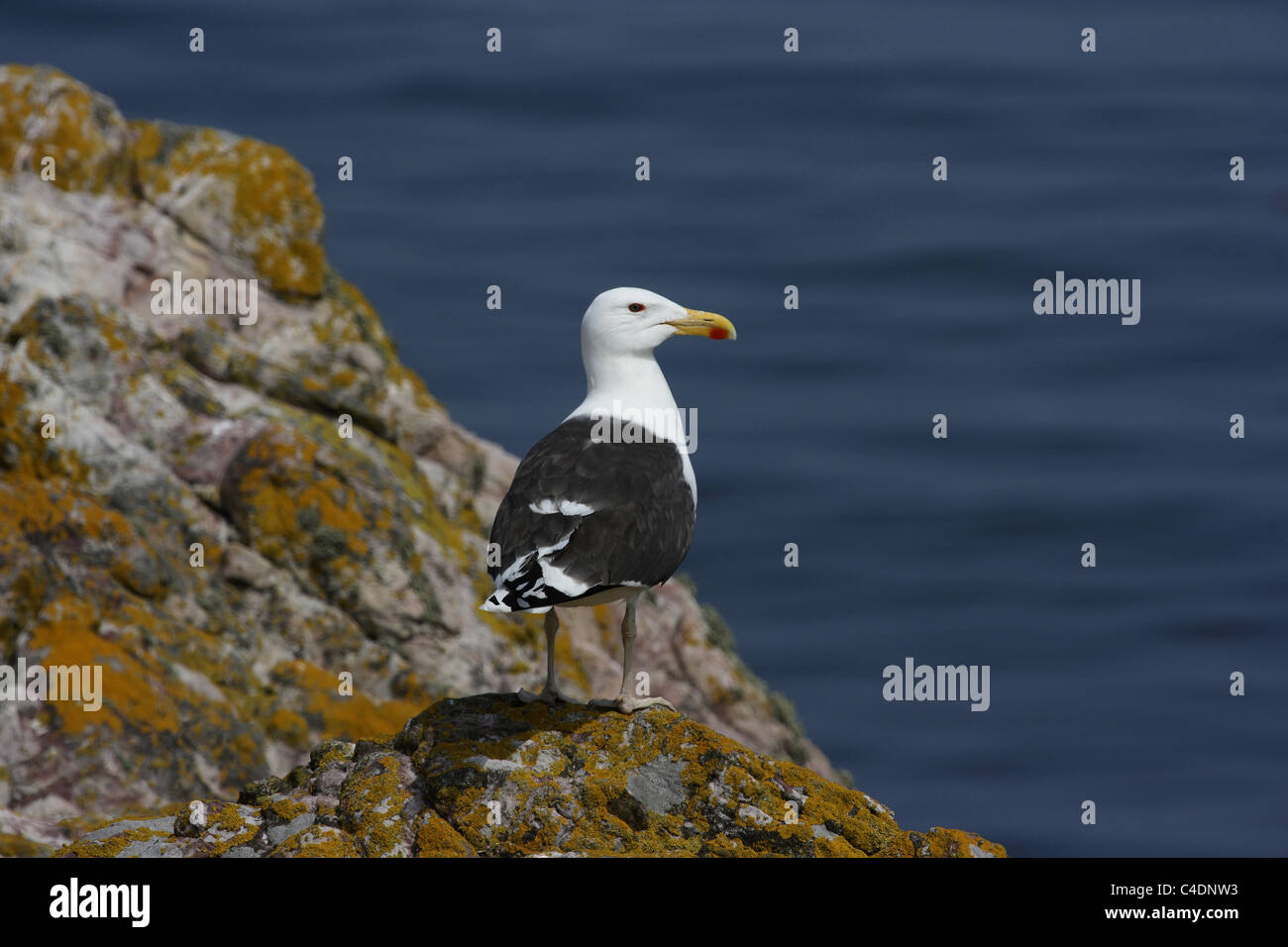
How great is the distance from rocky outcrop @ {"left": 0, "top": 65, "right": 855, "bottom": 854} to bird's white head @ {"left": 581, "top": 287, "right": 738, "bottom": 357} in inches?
120

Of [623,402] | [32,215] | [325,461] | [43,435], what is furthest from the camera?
[32,215]

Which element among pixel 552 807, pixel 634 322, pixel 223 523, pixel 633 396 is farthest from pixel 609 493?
pixel 223 523

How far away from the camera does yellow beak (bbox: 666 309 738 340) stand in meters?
12.5

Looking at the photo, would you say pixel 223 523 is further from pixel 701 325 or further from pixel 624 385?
pixel 701 325

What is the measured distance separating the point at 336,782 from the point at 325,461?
19.0 ft

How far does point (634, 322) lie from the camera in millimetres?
12430

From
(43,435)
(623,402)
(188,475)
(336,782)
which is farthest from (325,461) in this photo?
(336,782)

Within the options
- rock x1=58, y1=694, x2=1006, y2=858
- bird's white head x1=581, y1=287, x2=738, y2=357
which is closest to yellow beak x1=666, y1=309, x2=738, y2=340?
bird's white head x1=581, y1=287, x2=738, y2=357

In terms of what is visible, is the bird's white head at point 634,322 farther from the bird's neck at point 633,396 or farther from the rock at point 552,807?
the rock at point 552,807

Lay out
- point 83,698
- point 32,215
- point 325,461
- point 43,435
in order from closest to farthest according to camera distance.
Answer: point 83,698 → point 43,435 → point 325,461 → point 32,215

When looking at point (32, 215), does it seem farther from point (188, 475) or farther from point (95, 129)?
point (188, 475)

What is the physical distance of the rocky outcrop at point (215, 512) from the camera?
13.5m

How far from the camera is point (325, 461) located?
1612 centimetres

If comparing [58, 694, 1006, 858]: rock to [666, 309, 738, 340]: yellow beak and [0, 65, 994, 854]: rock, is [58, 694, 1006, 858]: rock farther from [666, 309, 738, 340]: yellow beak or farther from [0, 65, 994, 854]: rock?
[666, 309, 738, 340]: yellow beak
